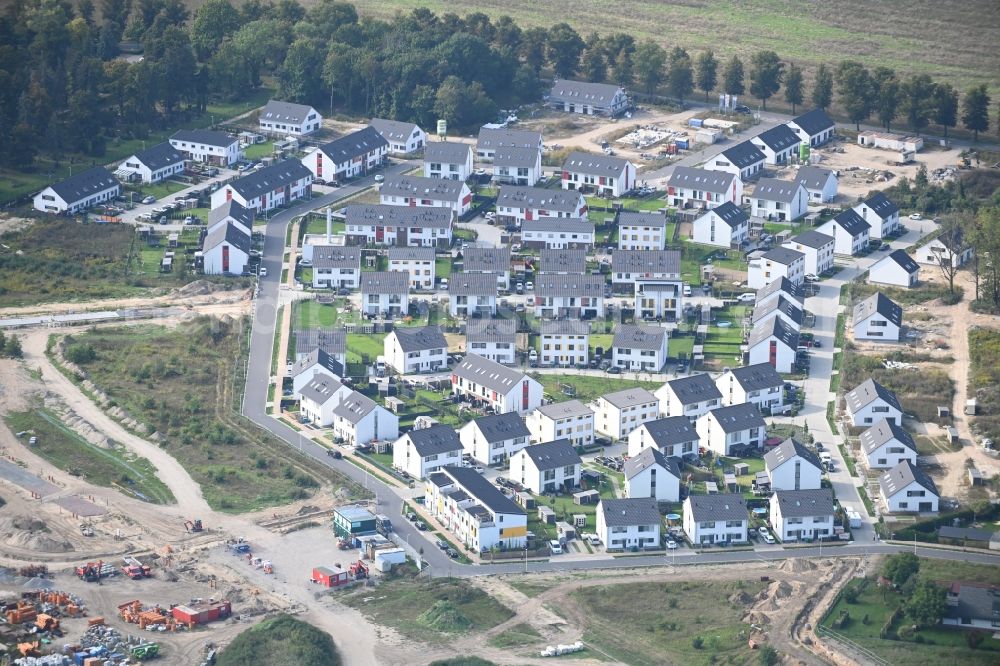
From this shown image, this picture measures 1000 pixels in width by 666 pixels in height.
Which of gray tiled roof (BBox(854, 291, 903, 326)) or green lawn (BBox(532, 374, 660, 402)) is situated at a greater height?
gray tiled roof (BBox(854, 291, 903, 326))

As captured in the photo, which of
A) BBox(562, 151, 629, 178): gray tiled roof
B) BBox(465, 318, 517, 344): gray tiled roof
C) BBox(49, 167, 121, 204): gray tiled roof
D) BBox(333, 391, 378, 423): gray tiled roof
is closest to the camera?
BBox(333, 391, 378, 423): gray tiled roof

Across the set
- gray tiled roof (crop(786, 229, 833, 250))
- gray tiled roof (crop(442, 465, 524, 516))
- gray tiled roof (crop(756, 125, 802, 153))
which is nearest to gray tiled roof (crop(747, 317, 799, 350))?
gray tiled roof (crop(786, 229, 833, 250))

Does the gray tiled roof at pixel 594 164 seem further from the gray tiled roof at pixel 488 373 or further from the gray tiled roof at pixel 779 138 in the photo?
the gray tiled roof at pixel 488 373

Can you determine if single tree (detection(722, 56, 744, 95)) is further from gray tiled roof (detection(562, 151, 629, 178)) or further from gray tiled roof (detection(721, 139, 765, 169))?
gray tiled roof (detection(562, 151, 629, 178))

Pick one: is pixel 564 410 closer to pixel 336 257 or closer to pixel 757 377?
pixel 757 377

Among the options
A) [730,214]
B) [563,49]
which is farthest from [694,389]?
[563,49]
